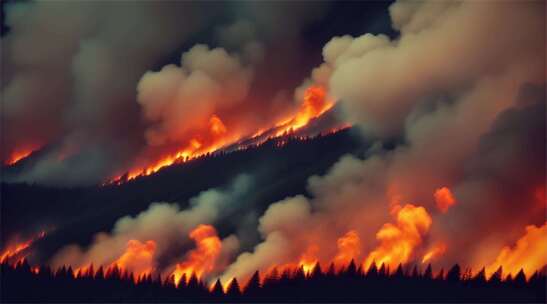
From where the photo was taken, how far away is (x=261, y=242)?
18.4m

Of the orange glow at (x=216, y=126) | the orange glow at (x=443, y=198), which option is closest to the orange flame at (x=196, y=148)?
the orange glow at (x=216, y=126)

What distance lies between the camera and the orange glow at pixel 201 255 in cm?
1827

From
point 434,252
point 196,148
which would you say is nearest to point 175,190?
point 196,148

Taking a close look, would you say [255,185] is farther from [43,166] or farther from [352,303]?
[43,166]

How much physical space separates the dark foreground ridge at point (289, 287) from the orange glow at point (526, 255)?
271mm

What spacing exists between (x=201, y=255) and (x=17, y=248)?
5.73 meters

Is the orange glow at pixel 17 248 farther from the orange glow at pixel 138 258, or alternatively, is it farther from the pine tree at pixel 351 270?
the pine tree at pixel 351 270

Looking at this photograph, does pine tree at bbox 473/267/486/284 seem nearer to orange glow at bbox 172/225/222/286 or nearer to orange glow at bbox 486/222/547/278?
orange glow at bbox 486/222/547/278

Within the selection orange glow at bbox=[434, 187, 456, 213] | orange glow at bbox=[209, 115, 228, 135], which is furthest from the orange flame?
orange glow at bbox=[434, 187, 456, 213]

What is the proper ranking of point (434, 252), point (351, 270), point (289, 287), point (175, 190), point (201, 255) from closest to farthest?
point (434, 252) → point (351, 270) → point (289, 287) → point (201, 255) → point (175, 190)

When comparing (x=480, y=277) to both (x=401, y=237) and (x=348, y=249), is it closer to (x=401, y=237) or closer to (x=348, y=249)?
(x=401, y=237)

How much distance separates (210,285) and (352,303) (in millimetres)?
3709

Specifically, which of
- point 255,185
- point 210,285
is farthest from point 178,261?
point 255,185

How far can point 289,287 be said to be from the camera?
57.0 ft
